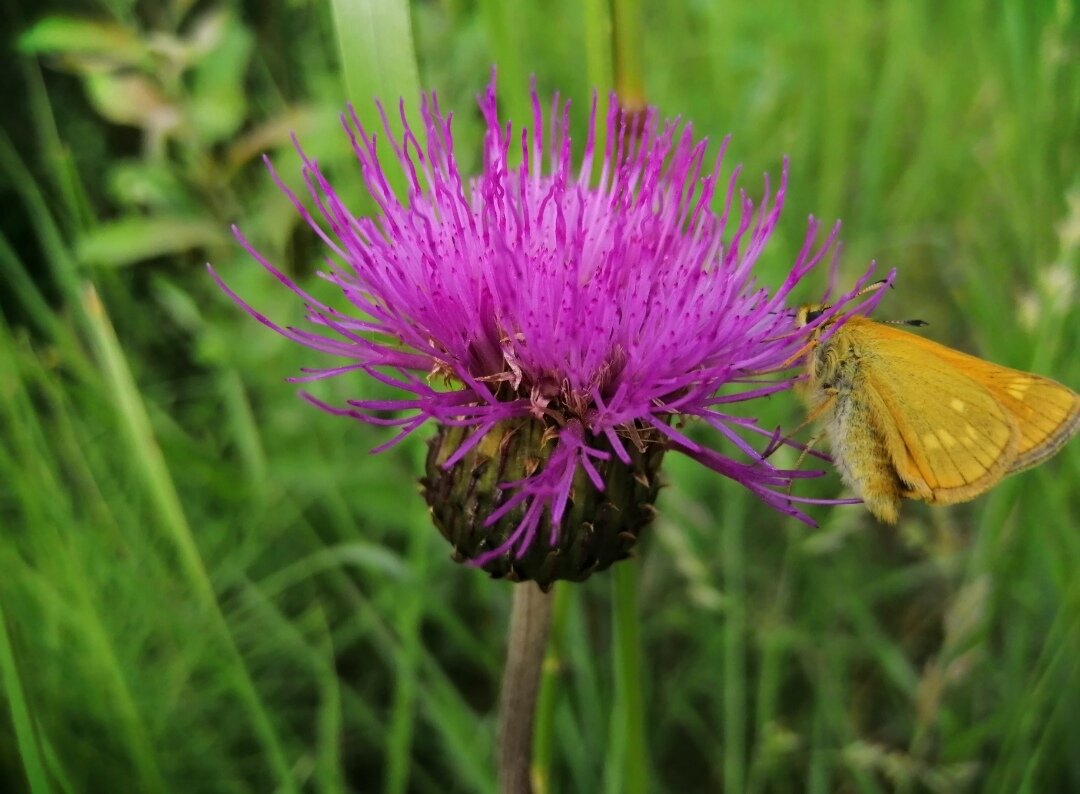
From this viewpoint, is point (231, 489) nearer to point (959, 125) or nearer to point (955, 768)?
point (955, 768)

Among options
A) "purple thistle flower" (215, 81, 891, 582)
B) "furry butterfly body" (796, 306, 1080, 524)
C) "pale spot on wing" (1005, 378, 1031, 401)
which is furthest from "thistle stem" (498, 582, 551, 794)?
"pale spot on wing" (1005, 378, 1031, 401)

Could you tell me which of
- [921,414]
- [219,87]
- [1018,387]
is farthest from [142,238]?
[1018,387]

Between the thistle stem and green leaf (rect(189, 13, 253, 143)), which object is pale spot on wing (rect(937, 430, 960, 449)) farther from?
green leaf (rect(189, 13, 253, 143))

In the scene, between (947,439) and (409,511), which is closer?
(947,439)

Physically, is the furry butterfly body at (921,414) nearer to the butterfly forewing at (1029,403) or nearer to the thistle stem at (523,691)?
the butterfly forewing at (1029,403)

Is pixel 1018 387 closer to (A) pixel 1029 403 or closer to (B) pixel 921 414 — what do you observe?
(A) pixel 1029 403

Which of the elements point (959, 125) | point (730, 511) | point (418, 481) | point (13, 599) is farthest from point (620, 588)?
point (959, 125)
